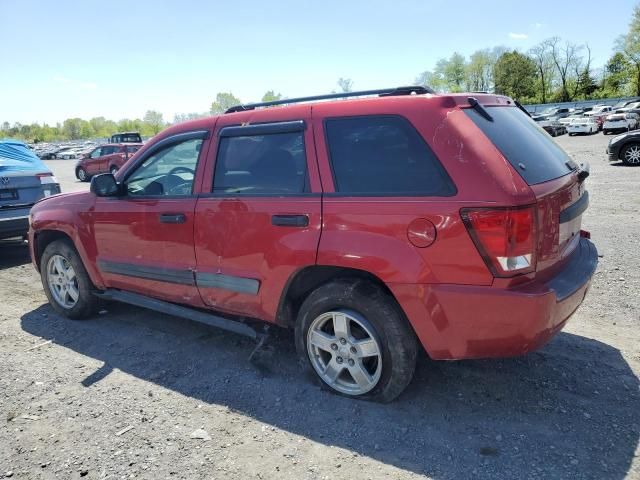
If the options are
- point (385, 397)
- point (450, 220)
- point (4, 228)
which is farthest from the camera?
point (4, 228)

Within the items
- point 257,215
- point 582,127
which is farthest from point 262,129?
point 582,127

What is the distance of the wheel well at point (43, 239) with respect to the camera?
4.88 meters

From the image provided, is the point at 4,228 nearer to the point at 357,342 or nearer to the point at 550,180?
the point at 357,342

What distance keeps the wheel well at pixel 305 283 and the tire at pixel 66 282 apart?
7.76 ft

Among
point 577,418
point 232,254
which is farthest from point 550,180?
point 232,254

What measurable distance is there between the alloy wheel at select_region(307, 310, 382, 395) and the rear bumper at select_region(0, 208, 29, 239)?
577 cm

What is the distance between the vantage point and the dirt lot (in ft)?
8.55

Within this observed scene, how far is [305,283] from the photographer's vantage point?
Answer: 3.35m

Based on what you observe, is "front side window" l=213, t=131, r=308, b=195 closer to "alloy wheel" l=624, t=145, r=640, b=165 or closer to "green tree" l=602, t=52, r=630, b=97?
"alloy wheel" l=624, t=145, r=640, b=165

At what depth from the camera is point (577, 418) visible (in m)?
2.86

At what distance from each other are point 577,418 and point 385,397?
3.70 feet

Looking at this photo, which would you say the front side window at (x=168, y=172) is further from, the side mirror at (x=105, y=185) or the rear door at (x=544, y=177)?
the rear door at (x=544, y=177)

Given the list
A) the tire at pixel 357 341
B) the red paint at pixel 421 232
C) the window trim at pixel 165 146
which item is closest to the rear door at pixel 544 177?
the red paint at pixel 421 232

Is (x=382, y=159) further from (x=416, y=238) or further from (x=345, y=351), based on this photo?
(x=345, y=351)
